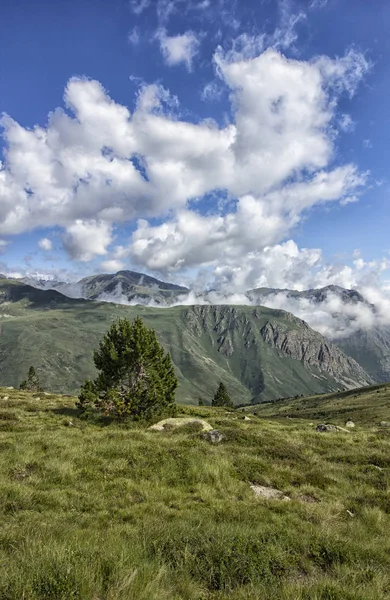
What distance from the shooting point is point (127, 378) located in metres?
38.5

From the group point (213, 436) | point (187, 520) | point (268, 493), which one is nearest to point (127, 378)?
point (213, 436)

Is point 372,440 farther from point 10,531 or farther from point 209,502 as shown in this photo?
point 10,531

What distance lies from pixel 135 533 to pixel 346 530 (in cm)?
624

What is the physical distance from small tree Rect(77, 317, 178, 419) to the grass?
522 inches

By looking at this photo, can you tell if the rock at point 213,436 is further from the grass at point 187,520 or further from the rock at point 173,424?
the rock at point 173,424

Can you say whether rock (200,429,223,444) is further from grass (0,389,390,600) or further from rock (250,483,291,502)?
rock (250,483,291,502)

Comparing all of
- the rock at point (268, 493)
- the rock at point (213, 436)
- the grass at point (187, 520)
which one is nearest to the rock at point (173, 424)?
the rock at point (213, 436)

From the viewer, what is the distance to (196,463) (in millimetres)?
15719

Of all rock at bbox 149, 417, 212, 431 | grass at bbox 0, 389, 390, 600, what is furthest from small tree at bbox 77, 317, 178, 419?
grass at bbox 0, 389, 390, 600

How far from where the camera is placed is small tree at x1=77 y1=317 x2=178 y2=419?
1351 inches

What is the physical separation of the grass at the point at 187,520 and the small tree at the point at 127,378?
13264 millimetres

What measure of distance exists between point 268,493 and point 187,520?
16.2 feet

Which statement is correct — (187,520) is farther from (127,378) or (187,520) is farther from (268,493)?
(127,378)

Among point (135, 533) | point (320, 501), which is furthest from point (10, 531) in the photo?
point (320, 501)
